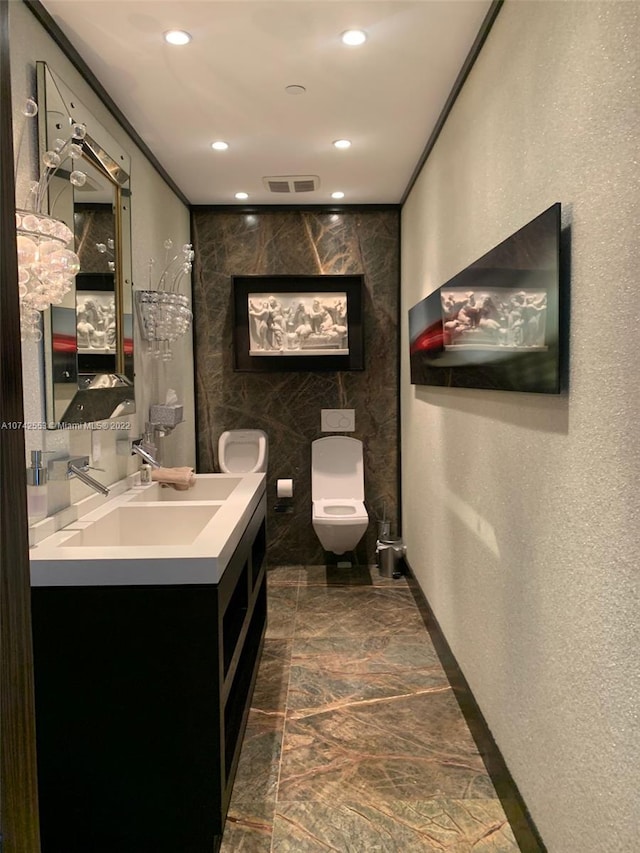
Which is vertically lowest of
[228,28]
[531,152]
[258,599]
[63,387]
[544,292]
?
[258,599]

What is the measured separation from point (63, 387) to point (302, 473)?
7.77 feet

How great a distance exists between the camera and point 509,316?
5.52 feet

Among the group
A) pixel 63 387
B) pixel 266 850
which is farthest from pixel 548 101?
pixel 266 850

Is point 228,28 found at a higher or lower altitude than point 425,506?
higher

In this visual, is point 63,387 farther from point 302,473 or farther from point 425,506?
point 302,473

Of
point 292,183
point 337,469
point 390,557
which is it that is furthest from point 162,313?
point 390,557

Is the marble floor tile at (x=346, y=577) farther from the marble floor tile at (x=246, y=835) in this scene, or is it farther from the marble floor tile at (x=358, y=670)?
the marble floor tile at (x=246, y=835)

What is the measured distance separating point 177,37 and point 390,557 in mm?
3047

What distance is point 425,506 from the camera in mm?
3258

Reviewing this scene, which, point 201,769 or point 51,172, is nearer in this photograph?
point 201,769

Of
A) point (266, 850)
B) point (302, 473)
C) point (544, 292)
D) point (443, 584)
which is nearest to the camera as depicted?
point (544, 292)

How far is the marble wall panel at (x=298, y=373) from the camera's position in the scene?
4070 mm

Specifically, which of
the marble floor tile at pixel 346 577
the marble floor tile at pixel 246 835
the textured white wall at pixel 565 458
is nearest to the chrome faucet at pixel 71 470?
the marble floor tile at pixel 246 835

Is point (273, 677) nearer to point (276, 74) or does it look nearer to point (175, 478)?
point (175, 478)
